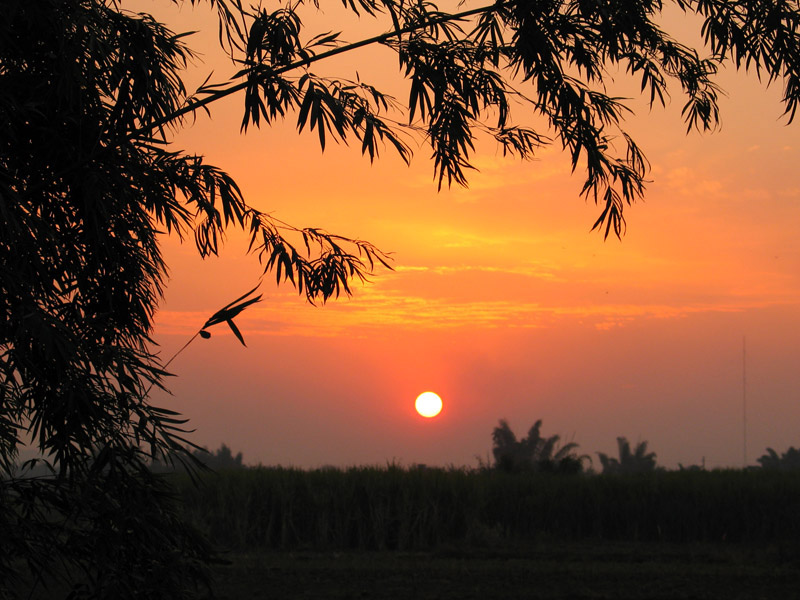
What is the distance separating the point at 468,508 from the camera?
1390 cm

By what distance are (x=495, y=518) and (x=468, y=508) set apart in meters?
0.55

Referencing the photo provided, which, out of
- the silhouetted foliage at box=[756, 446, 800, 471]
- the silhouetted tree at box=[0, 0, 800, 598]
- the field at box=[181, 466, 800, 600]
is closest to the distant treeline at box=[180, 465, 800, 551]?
the field at box=[181, 466, 800, 600]

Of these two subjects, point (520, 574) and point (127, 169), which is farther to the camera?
point (520, 574)

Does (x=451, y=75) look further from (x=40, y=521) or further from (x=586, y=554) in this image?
(x=586, y=554)

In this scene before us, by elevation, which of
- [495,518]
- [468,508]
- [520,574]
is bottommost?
[520,574]

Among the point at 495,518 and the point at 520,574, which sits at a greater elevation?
the point at 495,518

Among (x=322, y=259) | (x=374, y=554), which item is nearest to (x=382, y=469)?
(x=374, y=554)

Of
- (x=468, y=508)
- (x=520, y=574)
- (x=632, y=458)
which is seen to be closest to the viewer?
(x=520, y=574)

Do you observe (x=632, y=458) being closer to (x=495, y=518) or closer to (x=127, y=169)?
(x=495, y=518)

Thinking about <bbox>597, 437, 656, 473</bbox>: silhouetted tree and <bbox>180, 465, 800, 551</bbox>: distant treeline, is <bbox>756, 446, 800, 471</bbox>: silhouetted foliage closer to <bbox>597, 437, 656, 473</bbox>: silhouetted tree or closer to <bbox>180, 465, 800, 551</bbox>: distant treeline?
<bbox>597, 437, 656, 473</bbox>: silhouetted tree

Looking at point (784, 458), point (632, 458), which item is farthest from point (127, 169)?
point (784, 458)

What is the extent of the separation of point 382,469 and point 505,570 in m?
4.81

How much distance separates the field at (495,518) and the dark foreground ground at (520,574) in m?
0.06

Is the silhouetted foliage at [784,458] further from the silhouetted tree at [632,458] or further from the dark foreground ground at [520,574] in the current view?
the dark foreground ground at [520,574]
